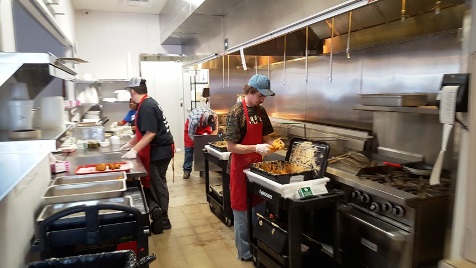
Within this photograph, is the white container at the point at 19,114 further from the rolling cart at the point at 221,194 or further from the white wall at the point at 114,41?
the white wall at the point at 114,41

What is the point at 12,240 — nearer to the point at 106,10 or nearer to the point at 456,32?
the point at 456,32

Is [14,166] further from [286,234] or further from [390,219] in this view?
[390,219]

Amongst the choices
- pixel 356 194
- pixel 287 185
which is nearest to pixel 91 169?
pixel 287 185

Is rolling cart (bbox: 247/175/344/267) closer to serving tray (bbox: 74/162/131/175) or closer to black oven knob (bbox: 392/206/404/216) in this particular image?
black oven knob (bbox: 392/206/404/216)

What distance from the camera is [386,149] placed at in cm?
298

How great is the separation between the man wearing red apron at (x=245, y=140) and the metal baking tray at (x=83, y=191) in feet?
3.02

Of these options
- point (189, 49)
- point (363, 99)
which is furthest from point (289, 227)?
point (189, 49)

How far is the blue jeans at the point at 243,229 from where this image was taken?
2865mm

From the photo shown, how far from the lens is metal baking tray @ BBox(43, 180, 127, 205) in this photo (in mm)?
2047

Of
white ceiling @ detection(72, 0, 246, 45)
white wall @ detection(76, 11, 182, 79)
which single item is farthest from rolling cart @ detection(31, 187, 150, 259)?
white wall @ detection(76, 11, 182, 79)

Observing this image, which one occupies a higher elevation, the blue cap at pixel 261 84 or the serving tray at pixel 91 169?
the blue cap at pixel 261 84

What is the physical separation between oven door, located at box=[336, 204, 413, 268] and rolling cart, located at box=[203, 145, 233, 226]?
141 cm

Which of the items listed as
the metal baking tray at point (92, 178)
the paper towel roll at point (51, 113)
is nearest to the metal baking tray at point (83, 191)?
the metal baking tray at point (92, 178)

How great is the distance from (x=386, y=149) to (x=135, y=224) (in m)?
2.22
